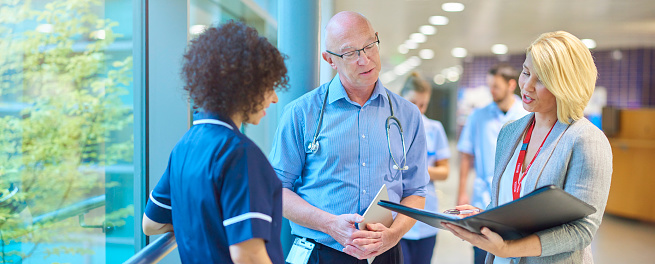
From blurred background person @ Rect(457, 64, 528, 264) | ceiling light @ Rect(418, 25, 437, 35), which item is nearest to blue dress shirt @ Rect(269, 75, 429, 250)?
blurred background person @ Rect(457, 64, 528, 264)

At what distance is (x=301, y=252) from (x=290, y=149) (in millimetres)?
381

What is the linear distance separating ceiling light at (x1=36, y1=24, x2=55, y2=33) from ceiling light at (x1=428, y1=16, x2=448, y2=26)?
20.9ft

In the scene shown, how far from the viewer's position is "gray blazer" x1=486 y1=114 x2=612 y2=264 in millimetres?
1331

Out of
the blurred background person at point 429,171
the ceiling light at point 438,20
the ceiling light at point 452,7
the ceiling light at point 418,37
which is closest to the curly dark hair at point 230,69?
the blurred background person at point 429,171

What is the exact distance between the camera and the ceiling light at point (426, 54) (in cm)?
1195

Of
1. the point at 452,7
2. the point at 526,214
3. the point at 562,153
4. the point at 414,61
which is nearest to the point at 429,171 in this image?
the point at 562,153

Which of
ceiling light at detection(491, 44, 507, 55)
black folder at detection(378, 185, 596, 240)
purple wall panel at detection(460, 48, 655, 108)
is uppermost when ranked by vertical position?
ceiling light at detection(491, 44, 507, 55)

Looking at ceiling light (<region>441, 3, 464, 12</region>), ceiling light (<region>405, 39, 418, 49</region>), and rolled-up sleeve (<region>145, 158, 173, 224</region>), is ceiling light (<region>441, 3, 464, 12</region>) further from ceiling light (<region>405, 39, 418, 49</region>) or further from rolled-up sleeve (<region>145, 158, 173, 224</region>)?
rolled-up sleeve (<region>145, 158, 173, 224</region>)

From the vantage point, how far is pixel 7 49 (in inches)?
54.6

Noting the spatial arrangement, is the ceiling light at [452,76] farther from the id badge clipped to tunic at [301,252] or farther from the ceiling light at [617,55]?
the id badge clipped to tunic at [301,252]

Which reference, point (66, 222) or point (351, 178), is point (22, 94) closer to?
point (66, 222)

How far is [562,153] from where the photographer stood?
1.38m

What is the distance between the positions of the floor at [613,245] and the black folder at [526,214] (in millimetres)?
3644

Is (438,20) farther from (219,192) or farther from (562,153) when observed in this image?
(219,192)
